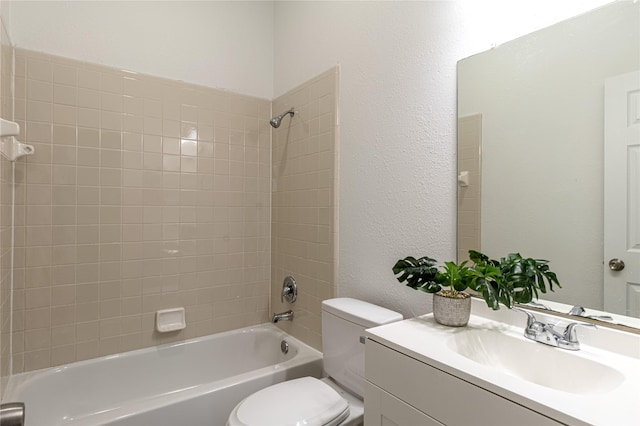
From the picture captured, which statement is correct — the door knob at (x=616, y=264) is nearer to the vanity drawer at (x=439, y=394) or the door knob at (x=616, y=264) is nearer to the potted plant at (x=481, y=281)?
the potted plant at (x=481, y=281)

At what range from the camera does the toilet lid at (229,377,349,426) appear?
3.71ft

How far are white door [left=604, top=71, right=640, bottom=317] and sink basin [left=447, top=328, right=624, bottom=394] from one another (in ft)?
0.65

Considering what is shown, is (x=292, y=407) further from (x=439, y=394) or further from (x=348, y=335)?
(x=439, y=394)

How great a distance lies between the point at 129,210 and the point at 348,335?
1.37m

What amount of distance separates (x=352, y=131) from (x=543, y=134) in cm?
86

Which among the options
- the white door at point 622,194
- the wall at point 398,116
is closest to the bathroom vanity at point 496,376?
the white door at point 622,194

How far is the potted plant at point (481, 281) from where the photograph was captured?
0.90 m

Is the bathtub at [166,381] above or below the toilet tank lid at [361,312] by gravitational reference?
below

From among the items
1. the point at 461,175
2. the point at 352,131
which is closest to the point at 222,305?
the point at 352,131

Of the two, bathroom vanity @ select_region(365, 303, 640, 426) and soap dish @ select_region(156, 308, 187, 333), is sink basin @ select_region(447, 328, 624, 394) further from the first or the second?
soap dish @ select_region(156, 308, 187, 333)

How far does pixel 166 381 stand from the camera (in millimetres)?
1863

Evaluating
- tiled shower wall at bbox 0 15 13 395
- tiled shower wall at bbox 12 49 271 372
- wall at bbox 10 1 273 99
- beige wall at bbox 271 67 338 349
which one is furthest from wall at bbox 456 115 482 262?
tiled shower wall at bbox 0 15 13 395

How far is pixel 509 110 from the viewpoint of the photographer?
1062 mm

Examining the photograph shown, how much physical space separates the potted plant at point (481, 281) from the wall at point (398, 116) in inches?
8.2
